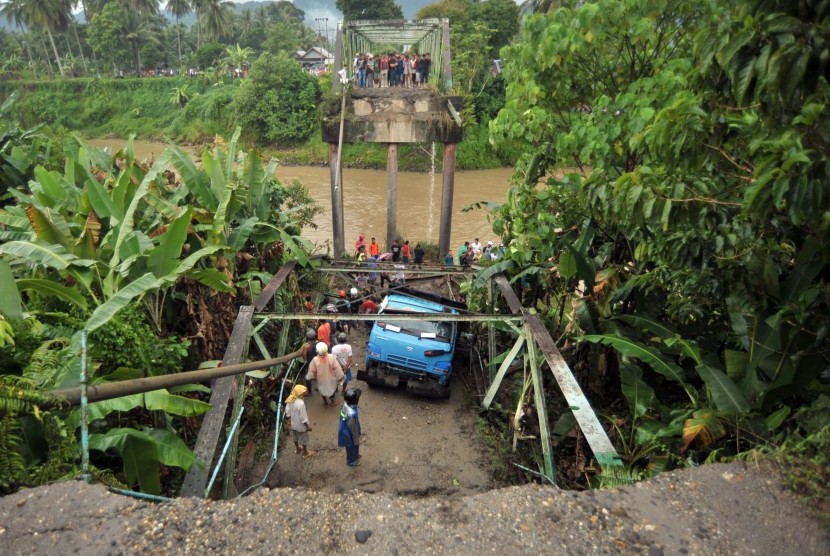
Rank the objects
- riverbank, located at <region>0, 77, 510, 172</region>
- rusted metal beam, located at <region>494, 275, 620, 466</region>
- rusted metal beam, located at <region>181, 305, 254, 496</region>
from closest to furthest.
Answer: rusted metal beam, located at <region>181, 305, 254, 496</region> < rusted metal beam, located at <region>494, 275, 620, 466</region> < riverbank, located at <region>0, 77, 510, 172</region>

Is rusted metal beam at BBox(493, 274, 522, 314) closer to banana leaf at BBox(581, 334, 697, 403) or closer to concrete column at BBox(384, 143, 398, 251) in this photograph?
banana leaf at BBox(581, 334, 697, 403)

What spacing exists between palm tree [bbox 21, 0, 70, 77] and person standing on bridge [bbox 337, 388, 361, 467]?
56336 millimetres

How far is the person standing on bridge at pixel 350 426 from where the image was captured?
5387mm

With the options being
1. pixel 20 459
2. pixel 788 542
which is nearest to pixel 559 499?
pixel 788 542

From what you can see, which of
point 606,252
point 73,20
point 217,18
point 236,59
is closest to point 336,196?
point 606,252

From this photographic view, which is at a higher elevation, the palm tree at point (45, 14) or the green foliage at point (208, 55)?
the palm tree at point (45, 14)

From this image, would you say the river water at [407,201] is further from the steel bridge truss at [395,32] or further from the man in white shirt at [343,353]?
the man in white shirt at [343,353]

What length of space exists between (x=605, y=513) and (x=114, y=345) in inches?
165

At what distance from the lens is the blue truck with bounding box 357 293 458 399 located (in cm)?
731

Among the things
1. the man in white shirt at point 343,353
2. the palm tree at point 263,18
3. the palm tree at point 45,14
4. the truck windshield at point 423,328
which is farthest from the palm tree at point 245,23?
the man in white shirt at point 343,353

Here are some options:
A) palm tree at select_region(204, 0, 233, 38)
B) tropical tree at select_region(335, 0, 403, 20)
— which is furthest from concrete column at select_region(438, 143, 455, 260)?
palm tree at select_region(204, 0, 233, 38)

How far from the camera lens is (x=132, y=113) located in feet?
146

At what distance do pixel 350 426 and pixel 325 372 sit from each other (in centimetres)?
127

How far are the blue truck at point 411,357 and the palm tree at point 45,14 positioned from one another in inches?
2158
